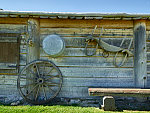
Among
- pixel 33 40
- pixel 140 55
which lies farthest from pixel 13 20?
pixel 140 55

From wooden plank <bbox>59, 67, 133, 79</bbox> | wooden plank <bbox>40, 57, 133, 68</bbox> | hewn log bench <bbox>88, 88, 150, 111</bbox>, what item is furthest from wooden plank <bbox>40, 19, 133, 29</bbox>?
hewn log bench <bbox>88, 88, 150, 111</bbox>

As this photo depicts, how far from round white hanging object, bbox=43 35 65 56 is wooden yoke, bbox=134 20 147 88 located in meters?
2.30

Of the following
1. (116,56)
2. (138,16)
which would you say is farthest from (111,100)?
(138,16)

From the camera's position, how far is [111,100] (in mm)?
3494

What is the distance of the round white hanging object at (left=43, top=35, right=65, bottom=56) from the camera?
14.0 ft

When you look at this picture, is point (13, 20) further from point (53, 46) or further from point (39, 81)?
point (39, 81)

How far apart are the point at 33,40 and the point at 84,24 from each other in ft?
5.48

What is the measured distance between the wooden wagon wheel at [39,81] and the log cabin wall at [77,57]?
0.20 metres

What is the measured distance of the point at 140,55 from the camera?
4234 millimetres

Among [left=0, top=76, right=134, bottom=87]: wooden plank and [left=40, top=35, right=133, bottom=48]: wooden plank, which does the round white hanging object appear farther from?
[left=0, top=76, right=134, bottom=87]: wooden plank

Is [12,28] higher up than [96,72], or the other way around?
[12,28]

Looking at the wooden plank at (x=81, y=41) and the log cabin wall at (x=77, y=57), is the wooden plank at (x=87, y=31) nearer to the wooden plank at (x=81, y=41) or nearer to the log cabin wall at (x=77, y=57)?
the log cabin wall at (x=77, y=57)

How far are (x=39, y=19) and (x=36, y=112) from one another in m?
2.76

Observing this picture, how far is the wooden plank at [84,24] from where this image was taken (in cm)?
445
